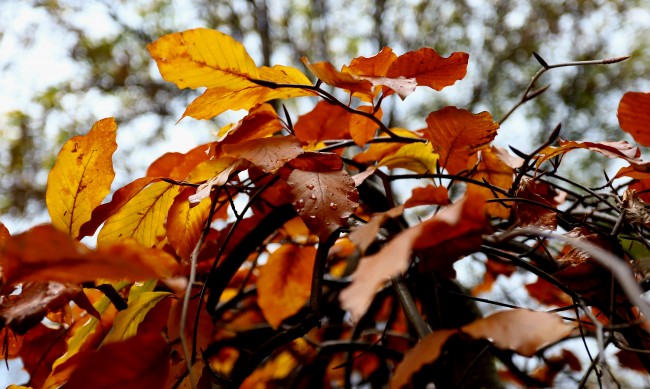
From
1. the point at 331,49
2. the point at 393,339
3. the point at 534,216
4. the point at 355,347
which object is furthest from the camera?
the point at 331,49

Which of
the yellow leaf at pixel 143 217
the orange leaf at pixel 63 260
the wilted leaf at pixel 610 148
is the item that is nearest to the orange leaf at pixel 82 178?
the yellow leaf at pixel 143 217

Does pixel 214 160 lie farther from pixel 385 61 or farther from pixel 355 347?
pixel 355 347

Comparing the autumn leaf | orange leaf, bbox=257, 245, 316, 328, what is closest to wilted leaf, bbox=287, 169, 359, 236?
the autumn leaf

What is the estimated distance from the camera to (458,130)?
1.46 ft

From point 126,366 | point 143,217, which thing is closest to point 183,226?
point 143,217

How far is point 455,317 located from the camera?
2.29ft

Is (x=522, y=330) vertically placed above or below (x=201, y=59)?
below

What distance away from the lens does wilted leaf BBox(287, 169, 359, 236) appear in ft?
1.14

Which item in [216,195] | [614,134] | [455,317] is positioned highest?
[216,195]

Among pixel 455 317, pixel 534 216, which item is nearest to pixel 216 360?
pixel 455 317

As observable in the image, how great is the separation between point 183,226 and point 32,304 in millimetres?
133

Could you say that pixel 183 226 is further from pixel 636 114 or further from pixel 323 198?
pixel 636 114

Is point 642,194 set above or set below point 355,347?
above

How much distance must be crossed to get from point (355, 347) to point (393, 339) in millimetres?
295
